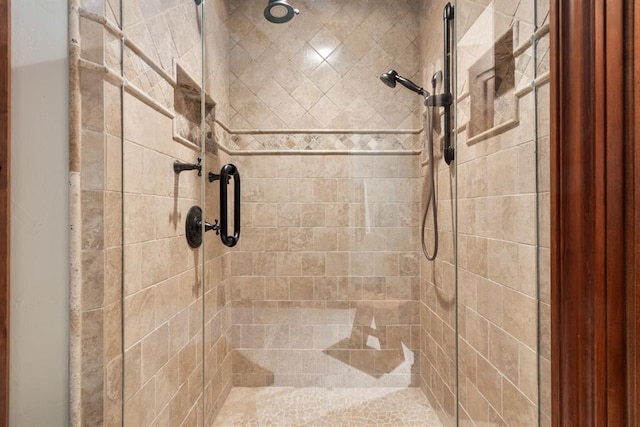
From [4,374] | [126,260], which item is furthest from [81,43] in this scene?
[4,374]

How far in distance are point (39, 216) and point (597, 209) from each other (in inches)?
48.7

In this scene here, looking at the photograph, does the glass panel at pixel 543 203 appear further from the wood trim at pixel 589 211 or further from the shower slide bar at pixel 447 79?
the shower slide bar at pixel 447 79

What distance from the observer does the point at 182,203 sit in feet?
3.86

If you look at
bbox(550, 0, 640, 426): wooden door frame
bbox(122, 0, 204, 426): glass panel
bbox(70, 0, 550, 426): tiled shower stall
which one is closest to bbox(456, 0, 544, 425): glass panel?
bbox(70, 0, 550, 426): tiled shower stall

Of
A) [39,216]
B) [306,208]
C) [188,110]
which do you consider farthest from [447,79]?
[39,216]

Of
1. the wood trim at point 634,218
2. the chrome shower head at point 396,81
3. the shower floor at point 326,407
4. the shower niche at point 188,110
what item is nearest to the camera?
the wood trim at point 634,218

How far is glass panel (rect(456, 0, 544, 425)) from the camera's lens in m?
0.85

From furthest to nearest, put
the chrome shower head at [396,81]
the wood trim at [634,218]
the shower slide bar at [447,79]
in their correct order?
the chrome shower head at [396,81], the shower slide bar at [447,79], the wood trim at [634,218]

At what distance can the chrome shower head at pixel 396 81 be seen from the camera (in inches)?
62.2

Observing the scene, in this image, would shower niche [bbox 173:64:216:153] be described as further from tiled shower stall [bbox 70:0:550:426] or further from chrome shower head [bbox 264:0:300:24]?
chrome shower head [bbox 264:0:300:24]

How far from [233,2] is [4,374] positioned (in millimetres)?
1729

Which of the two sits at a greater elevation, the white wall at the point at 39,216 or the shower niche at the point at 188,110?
the shower niche at the point at 188,110

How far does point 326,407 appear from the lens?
152 centimetres

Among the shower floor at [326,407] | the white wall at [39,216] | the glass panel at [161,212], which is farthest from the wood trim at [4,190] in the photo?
the shower floor at [326,407]
